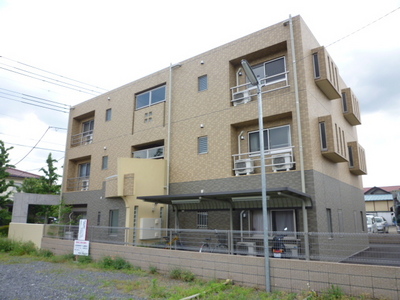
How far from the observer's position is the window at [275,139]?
473 inches

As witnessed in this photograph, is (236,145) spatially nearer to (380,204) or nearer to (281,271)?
(281,271)

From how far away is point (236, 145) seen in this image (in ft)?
43.3

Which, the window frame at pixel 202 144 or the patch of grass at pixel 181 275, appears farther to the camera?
A: the window frame at pixel 202 144

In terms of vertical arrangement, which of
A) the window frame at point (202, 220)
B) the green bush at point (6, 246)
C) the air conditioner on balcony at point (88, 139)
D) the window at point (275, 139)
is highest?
the air conditioner on balcony at point (88, 139)

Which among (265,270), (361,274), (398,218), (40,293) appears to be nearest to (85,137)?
(40,293)

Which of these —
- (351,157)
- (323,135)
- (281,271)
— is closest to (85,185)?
(323,135)

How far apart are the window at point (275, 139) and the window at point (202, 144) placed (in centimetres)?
217

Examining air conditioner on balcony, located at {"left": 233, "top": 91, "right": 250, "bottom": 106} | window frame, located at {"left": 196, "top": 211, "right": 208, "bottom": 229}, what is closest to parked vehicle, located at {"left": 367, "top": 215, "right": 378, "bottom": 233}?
window frame, located at {"left": 196, "top": 211, "right": 208, "bottom": 229}

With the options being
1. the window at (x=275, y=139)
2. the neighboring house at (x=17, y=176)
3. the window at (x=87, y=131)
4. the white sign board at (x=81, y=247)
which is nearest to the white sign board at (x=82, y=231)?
the white sign board at (x=81, y=247)

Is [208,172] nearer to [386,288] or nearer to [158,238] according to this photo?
[158,238]

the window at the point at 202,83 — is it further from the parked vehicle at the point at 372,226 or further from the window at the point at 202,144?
the parked vehicle at the point at 372,226

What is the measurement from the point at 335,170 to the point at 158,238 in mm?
8329

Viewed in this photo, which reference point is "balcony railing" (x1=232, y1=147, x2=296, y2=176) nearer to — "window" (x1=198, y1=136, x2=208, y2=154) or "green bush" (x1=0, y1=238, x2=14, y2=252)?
"window" (x1=198, y1=136, x2=208, y2=154)

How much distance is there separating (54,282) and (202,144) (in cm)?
805
